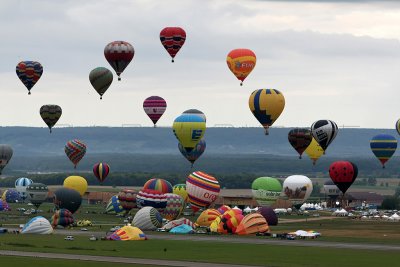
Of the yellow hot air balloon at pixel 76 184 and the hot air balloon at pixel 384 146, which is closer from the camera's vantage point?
the hot air balloon at pixel 384 146

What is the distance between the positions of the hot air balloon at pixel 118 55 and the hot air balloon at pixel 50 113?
24681 mm

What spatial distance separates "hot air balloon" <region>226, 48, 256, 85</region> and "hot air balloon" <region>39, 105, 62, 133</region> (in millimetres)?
33796

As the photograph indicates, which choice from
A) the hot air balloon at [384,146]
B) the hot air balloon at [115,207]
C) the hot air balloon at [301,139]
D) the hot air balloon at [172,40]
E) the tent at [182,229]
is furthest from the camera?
the hot air balloon at [384,146]

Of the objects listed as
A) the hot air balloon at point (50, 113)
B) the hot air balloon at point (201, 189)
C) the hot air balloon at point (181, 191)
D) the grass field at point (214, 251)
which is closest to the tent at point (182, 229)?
the grass field at point (214, 251)

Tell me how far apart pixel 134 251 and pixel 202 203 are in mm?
51701

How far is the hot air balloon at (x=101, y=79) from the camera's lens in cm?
17075

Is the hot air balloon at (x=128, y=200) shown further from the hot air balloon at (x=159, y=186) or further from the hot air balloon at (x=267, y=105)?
the hot air balloon at (x=267, y=105)

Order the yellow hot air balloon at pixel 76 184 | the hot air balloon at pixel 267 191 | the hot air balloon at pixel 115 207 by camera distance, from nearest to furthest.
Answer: the hot air balloon at pixel 115 207
the hot air balloon at pixel 267 191
the yellow hot air balloon at pixel 76 184

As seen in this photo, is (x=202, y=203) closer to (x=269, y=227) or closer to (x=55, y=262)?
(x=269, y=227)

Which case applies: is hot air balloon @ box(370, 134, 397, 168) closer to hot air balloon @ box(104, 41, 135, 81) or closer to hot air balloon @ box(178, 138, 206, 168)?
hot air balloon @ box(178, 138, 206, 168)

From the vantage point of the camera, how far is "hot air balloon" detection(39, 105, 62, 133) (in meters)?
183

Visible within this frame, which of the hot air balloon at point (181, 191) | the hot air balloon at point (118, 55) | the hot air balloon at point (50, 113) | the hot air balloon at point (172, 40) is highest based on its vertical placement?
the hot air balloon at point (172, 40)

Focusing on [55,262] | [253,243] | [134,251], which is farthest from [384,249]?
[55,262]

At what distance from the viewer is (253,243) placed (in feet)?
385
